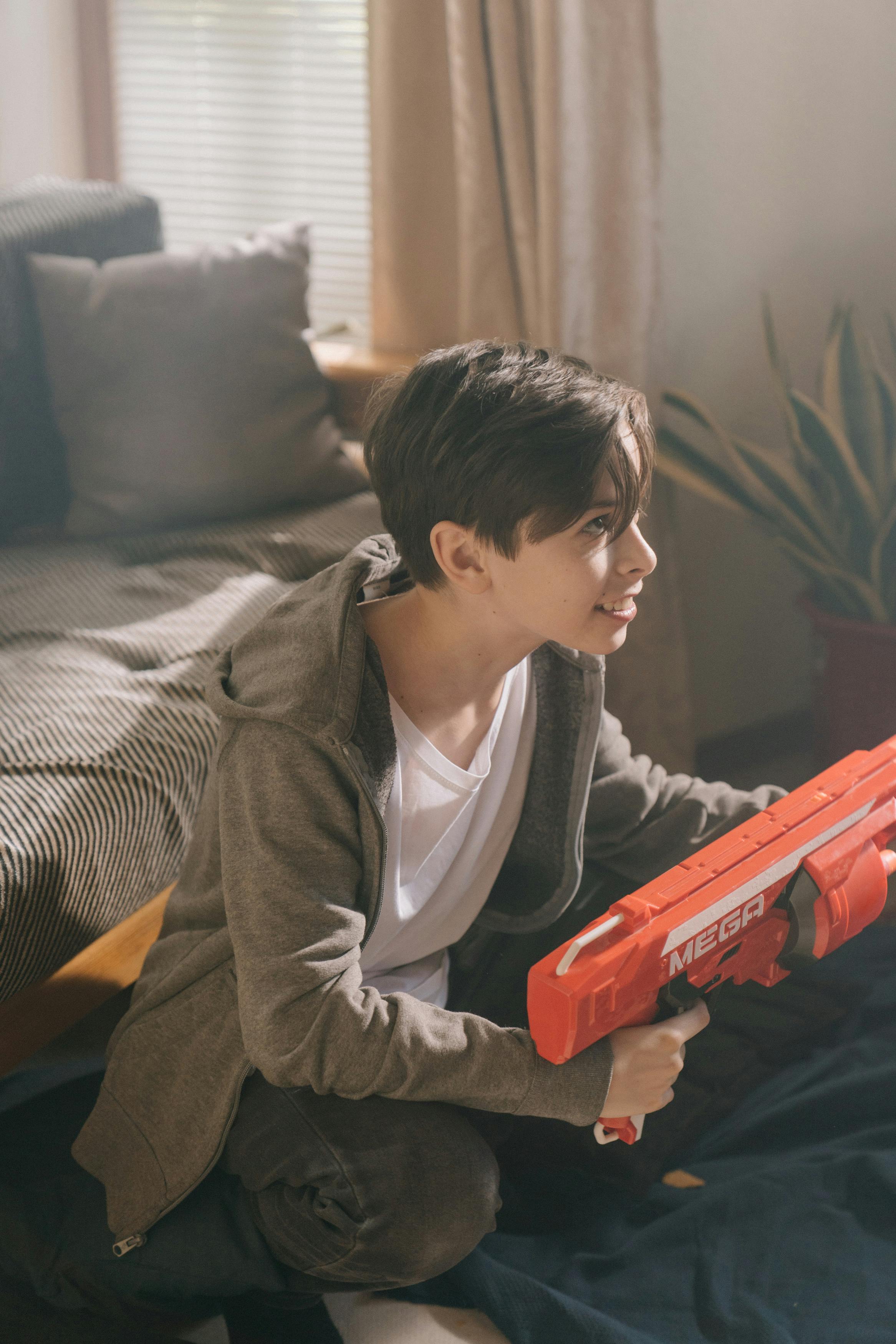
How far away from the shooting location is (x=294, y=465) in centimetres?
171

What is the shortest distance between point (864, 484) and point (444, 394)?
3.07 feet

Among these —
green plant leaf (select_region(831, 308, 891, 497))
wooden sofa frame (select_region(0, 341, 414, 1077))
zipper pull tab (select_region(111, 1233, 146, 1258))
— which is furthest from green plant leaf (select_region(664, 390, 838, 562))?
zipper pull tab (select_region(111, 1233, 146, 1258))

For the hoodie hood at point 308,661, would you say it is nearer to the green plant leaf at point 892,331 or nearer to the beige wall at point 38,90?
the green plant leaf at point 892,331

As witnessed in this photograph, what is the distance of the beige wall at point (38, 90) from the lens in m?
2.19

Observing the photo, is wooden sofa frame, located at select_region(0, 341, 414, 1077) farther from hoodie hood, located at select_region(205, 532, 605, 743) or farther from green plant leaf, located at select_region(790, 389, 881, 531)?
green plant leaf, located at select_region(790, 389, 881, 531)

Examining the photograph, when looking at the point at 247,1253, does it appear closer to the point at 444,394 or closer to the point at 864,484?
the point at 444,394

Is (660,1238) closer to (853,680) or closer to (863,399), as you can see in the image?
(853,680)

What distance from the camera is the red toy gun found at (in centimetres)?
76

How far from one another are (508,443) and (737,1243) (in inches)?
28.9

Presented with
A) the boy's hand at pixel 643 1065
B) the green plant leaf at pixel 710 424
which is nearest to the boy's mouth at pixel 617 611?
the boy's hand at pixel 643 1065

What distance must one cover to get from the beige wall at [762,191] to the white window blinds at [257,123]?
2.03 ft

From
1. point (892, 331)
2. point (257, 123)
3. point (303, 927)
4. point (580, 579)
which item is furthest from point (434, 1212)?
point (257, 123)

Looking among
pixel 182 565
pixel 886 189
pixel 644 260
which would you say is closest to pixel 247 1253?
pixel 182 565

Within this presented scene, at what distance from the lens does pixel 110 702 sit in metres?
1.25
